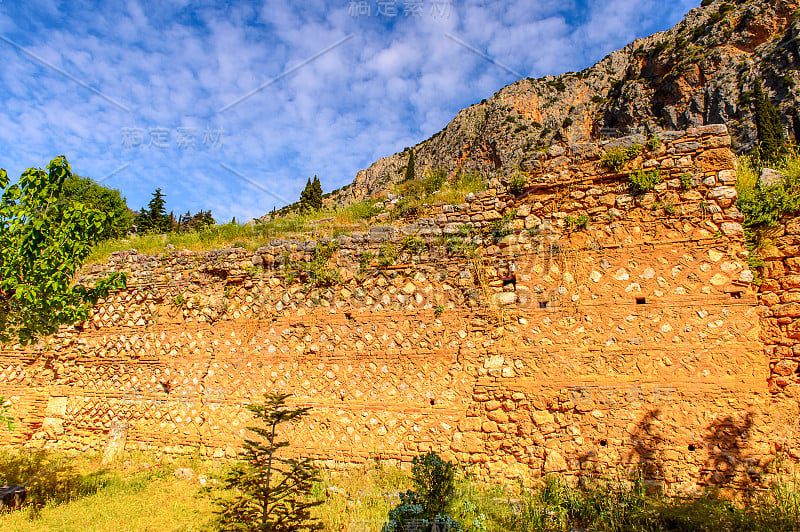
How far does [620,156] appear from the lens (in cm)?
672

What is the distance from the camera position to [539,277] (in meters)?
6.85

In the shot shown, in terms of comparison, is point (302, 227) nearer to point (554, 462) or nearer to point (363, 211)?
point (363, 211)

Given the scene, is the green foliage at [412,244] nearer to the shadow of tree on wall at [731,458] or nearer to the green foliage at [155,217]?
the shadow of tree on wall at [731,458]

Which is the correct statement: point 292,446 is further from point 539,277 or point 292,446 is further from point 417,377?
point 539,277

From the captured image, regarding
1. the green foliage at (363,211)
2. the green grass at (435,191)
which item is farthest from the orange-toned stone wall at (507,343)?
the green foliage at (363,211)

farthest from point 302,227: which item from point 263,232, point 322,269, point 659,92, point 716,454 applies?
point 659,92

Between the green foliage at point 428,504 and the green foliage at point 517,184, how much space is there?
15.3 ft

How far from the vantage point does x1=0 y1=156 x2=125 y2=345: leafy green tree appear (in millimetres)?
5492

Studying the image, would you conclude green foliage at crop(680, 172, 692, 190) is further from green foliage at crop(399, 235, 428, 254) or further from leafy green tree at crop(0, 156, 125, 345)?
leafy green tree at crop(0, 156, 125, 345)

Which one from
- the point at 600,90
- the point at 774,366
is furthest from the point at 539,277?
the point at 600,90

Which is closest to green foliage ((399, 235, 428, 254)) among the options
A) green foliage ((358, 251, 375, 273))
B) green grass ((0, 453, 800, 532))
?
green foliage ((358, 251, 375, 273))

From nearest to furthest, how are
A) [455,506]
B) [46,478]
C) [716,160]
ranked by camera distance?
[455,506]
[716,160]
[46,478]

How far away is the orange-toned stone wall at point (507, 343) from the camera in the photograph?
5.68 m

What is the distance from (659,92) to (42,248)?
216ft
